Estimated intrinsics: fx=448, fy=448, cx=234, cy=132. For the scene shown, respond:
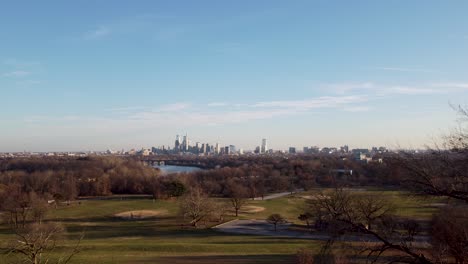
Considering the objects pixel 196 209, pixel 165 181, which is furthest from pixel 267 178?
pixel 196 209

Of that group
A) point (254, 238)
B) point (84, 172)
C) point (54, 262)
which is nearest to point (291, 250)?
point (254, 238)

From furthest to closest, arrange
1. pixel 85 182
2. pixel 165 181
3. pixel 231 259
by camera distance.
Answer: pixel 85 182 → pixel 165 181 → pixel 231 259

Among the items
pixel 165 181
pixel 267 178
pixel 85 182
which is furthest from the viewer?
pixel 267 178

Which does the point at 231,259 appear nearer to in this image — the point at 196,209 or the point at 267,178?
the point at 196,209

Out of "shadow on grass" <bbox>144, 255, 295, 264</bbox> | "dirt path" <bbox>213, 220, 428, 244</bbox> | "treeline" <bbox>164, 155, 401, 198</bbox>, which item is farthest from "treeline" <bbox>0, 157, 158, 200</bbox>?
"shadow on grass" <bbox>144, 255, 295, 264</bbox>

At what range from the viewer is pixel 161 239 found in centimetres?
4262

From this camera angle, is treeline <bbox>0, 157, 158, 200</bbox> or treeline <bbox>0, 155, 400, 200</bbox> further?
treeline <bbox>0, 157, 158, 200</bbox>

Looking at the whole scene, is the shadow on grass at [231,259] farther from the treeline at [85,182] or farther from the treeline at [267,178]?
the treeline at [85,182]

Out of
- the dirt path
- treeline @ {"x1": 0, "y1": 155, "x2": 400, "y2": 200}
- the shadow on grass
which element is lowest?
the dirt path

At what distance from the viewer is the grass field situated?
3082 centimetres

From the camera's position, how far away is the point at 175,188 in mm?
79688

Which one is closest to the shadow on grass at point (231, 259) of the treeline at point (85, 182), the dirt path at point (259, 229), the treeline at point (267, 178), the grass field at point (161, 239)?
the grass field at point (161, 239)

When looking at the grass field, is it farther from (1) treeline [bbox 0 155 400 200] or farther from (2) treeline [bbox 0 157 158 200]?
(2) treeline [bbox 0 157 158 200]

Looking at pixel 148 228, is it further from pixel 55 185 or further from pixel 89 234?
pixel 55 185
